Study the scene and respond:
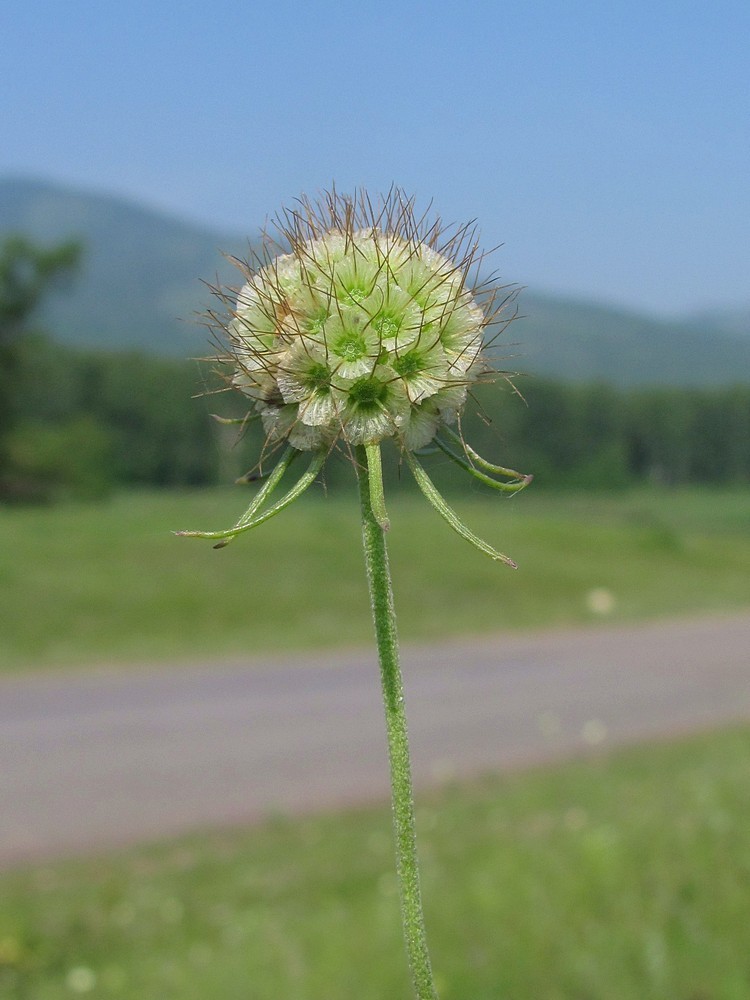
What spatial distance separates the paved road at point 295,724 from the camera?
878 centimetres

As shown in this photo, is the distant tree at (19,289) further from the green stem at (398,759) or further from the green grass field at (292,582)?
the green stem at (398,759)

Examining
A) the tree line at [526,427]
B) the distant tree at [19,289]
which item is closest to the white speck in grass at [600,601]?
the distant tree at [19,289]

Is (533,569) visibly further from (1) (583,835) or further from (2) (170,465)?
(2) (170,465)

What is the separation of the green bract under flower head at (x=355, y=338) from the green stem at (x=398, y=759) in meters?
0.15

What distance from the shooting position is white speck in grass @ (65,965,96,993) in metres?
4.92

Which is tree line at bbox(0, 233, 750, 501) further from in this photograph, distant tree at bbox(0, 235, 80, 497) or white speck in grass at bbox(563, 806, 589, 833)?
white speck in grass at bbox(563, 806, 589, 833)

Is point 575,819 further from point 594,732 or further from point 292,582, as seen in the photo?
point 292,582

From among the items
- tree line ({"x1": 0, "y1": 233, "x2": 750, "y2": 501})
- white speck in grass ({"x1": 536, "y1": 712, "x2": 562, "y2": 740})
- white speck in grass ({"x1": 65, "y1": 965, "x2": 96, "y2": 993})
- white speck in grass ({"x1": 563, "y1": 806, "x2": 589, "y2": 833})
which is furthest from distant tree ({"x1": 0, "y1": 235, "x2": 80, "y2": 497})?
white speck in grass ({"x1": 65, "y1": 965, "x2": 96, "y2": 993})

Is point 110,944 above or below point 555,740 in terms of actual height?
above

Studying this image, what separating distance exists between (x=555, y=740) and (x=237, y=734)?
3056 mm

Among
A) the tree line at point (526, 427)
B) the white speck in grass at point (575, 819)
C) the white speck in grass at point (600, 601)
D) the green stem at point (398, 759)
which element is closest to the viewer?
the green stem at point (398, 759)

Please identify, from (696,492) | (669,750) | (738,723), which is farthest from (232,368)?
(696,492)

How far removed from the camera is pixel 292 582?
1722 cm

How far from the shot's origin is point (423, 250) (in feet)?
3.71
